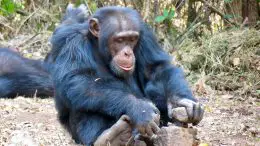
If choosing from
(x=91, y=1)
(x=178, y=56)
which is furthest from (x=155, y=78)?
(x=91, y=1)

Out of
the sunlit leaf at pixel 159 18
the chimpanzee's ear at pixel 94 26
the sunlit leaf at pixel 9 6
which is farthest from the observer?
the sunlit leaf at pixel 9 6

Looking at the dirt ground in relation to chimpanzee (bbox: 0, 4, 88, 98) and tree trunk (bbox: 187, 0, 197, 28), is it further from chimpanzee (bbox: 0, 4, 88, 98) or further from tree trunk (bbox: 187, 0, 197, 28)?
tree trunk (bbox: 187, 0, 197, 28)

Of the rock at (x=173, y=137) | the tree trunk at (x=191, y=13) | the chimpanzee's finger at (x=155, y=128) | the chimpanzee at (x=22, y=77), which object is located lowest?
the chimpanzee at (x=22, y=77)

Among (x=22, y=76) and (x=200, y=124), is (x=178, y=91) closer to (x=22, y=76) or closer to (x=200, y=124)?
(x=200, y=124)

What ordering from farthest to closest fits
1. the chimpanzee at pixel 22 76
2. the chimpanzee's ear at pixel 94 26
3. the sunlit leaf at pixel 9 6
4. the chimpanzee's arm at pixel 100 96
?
the sunlit leaf at pixel 9 6 < the chimpanzee at pixel 22 76 < the chimpanzee's ear at pixel 94 26 < the chimpanzee's arm at pixel 100 96

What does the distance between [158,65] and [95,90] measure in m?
0.78

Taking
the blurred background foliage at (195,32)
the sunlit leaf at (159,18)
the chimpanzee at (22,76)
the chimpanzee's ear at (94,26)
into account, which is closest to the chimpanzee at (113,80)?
the chimpanzee's ear at (94,26)

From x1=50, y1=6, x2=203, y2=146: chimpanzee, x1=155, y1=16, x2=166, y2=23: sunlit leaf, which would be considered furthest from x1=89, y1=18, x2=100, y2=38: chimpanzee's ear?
x1=155, y1=16, x2=166, y2=23: sunlit leaf

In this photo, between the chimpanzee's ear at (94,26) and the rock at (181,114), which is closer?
the rock at (181,114)

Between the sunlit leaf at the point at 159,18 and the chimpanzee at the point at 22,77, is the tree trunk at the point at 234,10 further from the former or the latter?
the chimpanzee at the point at 22,77

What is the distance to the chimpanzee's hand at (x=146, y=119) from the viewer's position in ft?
13.9

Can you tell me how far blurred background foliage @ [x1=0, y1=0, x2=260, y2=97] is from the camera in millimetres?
7760

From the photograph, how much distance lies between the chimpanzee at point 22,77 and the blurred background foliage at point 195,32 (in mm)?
1492

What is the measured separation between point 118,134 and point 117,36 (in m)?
0.84
